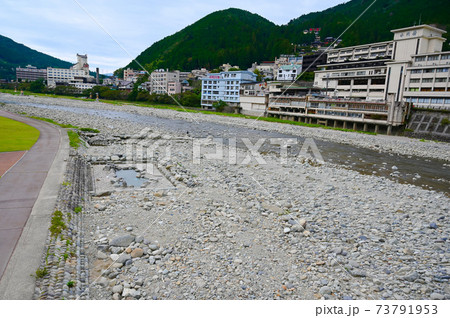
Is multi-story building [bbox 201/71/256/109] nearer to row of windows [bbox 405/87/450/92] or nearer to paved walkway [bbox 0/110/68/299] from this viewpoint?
row of windows [bbox 405/87/450/92]

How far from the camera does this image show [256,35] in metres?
154

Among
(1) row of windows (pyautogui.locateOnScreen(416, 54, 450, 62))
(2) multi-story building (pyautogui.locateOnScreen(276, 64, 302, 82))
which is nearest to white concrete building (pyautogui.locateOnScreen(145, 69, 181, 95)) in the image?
(2) multi-story building (pyautogui.locateOnScreen(276, 64, 302, 82))

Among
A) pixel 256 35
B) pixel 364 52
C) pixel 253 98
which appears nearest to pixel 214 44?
pixel 256 35

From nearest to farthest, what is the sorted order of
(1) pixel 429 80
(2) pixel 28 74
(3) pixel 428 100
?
(3) pixel 428 100
(1) pixel 429 80
(2) pixel 28 74

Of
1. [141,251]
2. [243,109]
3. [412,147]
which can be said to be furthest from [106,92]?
[141,251]

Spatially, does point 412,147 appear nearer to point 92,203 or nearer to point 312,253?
point 312,253

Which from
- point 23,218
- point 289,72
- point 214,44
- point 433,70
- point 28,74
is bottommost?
point 23,218

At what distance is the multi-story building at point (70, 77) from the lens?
12875cm

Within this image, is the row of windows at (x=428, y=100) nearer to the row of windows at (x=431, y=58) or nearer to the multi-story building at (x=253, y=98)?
the row of windows at (x=431, y=58)

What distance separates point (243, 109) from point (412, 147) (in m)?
44.2

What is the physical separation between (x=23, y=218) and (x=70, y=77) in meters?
169

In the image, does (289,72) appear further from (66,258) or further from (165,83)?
(66,258)

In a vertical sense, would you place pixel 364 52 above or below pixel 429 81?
above

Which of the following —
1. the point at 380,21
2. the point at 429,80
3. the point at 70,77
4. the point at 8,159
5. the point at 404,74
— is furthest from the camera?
the point at 70,77
